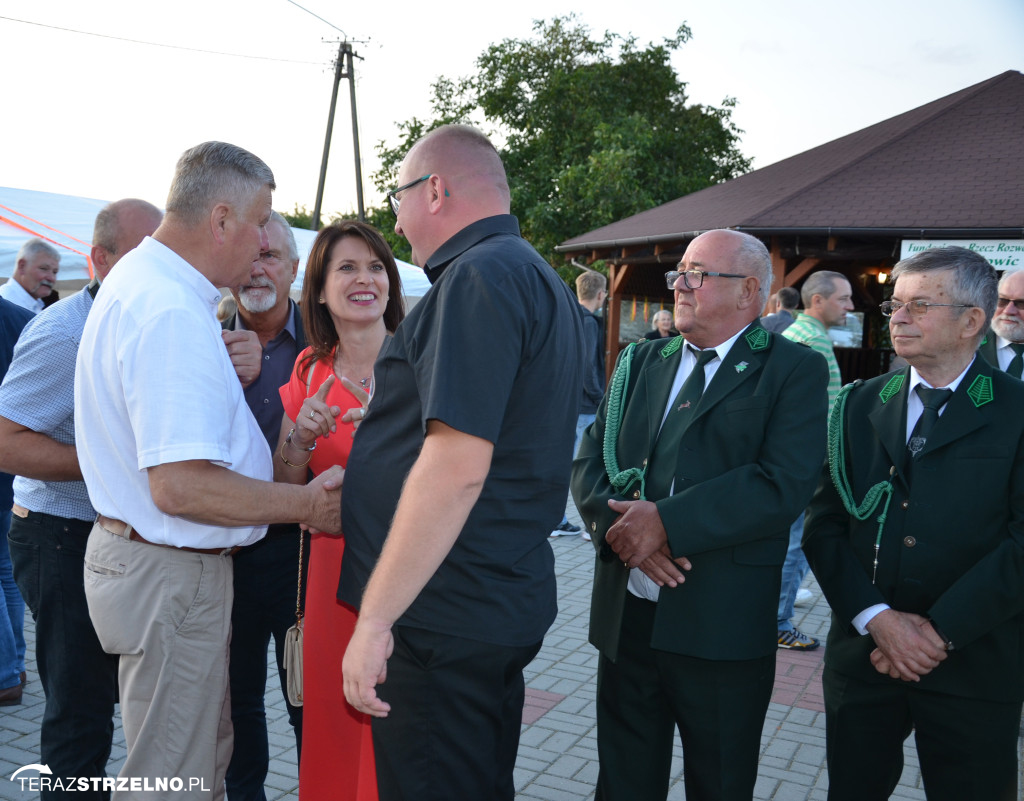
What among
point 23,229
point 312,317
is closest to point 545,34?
point 23,229

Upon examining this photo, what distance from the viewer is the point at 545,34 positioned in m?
28.7

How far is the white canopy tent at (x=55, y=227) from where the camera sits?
7.33 m

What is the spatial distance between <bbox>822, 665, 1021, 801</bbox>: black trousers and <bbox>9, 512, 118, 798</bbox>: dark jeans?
231 centimetres

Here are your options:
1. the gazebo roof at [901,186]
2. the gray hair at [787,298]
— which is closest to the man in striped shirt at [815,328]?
the gray hair at [787,298]

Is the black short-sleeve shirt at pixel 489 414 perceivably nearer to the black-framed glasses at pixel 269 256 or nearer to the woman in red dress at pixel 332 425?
the woman in red dress at pixel 332 425

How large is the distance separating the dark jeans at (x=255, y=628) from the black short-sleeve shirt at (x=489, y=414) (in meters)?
0.98

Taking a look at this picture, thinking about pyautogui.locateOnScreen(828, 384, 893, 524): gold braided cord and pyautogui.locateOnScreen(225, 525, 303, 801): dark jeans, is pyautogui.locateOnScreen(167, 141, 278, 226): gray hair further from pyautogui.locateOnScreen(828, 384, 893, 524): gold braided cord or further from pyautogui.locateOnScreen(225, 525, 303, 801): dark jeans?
pyautogui.locateOnScreen(828, 384, 893, 524): gold braided cord

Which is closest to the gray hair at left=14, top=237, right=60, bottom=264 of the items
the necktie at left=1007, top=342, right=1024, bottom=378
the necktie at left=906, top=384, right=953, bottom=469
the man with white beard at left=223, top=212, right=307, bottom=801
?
the man with white beard at left=223, top=212, right=307, bottom=801

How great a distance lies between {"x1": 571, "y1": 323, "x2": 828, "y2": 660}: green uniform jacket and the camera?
247 cm

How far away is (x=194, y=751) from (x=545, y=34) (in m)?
29.8

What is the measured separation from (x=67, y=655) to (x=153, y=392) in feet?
4.28

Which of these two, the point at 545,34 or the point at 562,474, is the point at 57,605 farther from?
the point at 545,34

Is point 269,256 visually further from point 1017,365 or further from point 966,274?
point 1017,365

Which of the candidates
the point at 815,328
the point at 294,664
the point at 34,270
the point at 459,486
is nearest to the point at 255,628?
the point at 294,664
